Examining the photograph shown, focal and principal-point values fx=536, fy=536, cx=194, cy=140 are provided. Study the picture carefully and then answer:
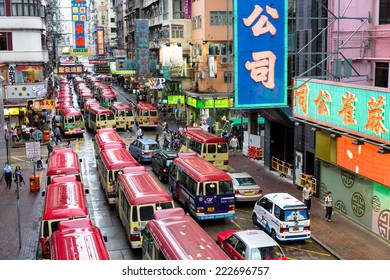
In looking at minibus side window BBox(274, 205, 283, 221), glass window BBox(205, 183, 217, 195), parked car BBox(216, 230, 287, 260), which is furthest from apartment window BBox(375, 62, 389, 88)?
parked car BBox(216, 230, 287, 260)

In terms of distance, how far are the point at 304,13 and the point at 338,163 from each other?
8.60 m

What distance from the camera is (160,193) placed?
1941 cm

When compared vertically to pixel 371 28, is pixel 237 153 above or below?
below

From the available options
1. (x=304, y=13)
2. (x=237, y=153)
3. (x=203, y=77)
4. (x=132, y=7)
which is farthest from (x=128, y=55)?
(x=304, y=13)

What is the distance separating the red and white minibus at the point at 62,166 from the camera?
24625mm

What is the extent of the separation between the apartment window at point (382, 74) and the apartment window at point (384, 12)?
1.72 meters

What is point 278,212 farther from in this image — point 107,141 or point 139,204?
point 107,141

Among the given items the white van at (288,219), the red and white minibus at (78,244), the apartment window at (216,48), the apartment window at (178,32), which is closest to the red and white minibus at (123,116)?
the apartment window at (178,32)

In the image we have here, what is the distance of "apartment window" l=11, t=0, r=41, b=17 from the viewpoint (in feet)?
143

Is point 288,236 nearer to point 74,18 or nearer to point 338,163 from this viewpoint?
point 338,163

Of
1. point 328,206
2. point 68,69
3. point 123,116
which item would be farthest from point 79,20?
point 328,206

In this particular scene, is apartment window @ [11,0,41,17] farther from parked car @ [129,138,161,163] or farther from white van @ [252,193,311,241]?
white van @ [252,193,311,241]

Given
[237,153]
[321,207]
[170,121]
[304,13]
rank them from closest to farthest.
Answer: [321,207], [304,13], [237,153], [170,121]

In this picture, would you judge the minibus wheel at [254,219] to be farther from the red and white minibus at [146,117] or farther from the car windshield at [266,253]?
the red and white minibus at [146,117]
